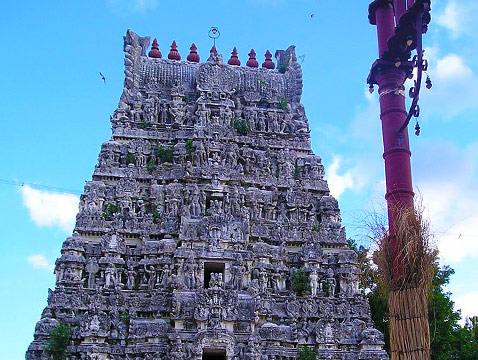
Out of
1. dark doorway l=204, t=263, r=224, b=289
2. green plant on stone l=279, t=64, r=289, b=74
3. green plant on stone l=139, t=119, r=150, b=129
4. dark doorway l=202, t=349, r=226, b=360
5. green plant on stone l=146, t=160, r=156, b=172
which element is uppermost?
green plant on stone l=279, t=64, r=289, b=74

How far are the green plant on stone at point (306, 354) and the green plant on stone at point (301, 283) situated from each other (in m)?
2.88

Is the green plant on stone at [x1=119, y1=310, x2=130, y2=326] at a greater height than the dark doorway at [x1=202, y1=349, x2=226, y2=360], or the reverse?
the green plant on stone at [x1=119, y1=310, x2=130, y2=326]

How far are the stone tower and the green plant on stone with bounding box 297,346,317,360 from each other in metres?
0.32

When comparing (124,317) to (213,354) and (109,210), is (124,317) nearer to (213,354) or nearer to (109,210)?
(213,354)

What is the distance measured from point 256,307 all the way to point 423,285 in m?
17.4

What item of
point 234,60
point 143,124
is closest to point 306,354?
point 143,124

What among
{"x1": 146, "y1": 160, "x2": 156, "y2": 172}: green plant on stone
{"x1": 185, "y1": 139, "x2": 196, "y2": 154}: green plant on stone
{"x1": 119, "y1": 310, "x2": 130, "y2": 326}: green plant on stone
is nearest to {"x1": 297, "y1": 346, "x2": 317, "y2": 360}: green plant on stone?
{"x1": 119, "y1": 310, "x2": 130, "y2": 326}: green plant on stone

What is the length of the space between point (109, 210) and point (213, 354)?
8773 mm

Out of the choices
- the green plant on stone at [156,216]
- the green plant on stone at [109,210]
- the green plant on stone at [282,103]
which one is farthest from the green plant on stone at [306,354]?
the green plant on stone at [282,103]

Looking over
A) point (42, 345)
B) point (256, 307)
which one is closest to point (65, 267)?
point (42, 345)

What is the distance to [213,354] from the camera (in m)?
25.1

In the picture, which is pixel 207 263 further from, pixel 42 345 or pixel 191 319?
pixel 42 345

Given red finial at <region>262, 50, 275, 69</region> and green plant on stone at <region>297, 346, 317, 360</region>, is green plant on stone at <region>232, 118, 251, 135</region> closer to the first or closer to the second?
red finial at <region>262, 50, 275, 69</region>

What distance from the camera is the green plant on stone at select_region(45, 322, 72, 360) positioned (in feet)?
81.5
